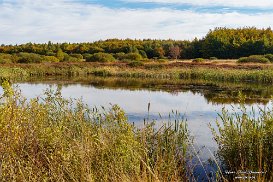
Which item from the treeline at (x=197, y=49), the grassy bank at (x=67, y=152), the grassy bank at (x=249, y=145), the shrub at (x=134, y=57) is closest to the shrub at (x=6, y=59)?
the treeline at (x=197, y=49)

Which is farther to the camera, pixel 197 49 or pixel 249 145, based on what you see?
pixel 197 49

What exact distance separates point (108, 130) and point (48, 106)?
4.95 feet

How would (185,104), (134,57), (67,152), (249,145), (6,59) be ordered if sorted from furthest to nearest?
(134,57) < (6,59) < (185,104) < (249,145) < (67,152)

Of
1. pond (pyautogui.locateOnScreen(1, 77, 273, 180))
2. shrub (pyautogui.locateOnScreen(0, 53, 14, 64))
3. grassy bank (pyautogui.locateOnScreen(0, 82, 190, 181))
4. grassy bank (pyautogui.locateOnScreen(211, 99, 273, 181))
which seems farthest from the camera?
shrub (pyautogui.locateOnScreen(0, 53, 14, 64))

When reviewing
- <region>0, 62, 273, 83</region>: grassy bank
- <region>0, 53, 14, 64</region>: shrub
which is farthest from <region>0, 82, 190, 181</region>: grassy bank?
<region>0, 53, 14, 64</region>: shrub

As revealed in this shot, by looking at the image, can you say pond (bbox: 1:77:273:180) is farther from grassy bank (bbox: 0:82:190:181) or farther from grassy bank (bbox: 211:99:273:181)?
grassy bank (bbox: 0:82:190:181)

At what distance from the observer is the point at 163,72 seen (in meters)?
34.3

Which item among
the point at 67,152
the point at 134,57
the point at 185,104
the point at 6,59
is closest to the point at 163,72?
the point at 185,104

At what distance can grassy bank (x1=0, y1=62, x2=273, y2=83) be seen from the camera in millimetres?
30297

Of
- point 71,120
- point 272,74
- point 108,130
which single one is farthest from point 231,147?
point 272,74

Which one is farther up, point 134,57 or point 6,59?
point 134,57

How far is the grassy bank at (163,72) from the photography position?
3030 cm

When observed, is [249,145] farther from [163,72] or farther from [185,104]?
[163,72]

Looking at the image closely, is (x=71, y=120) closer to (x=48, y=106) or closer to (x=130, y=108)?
(x=48, y=106)
